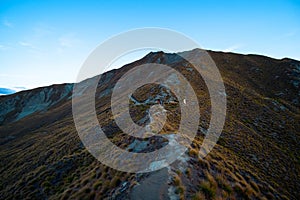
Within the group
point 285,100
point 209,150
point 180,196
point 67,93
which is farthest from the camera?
point 67,93

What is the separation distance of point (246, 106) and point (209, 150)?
19.8m

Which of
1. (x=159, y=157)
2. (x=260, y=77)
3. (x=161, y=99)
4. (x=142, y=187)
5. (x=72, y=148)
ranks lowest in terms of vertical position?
(x=72, y=148)

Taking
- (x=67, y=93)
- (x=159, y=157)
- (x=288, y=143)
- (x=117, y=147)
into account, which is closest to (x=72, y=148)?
(x=117, y=147)

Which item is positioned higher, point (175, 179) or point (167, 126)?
point (167, 126)

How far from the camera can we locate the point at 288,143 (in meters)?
23.5

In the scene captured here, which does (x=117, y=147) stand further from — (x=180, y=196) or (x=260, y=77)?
(x=260, y=77)

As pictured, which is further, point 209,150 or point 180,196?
point 209,150

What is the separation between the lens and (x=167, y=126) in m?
20.4

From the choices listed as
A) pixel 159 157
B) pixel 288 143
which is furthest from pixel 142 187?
pixel 288 143

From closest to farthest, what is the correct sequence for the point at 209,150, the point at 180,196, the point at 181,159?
the point at 180,196
the point at 181,159
the point at 209,150

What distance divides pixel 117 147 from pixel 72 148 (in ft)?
34.9

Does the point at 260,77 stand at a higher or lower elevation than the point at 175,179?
higher

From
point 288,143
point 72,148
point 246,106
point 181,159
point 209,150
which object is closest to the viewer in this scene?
point 181,159

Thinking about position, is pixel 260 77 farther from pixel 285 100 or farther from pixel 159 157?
pixel 159 157
